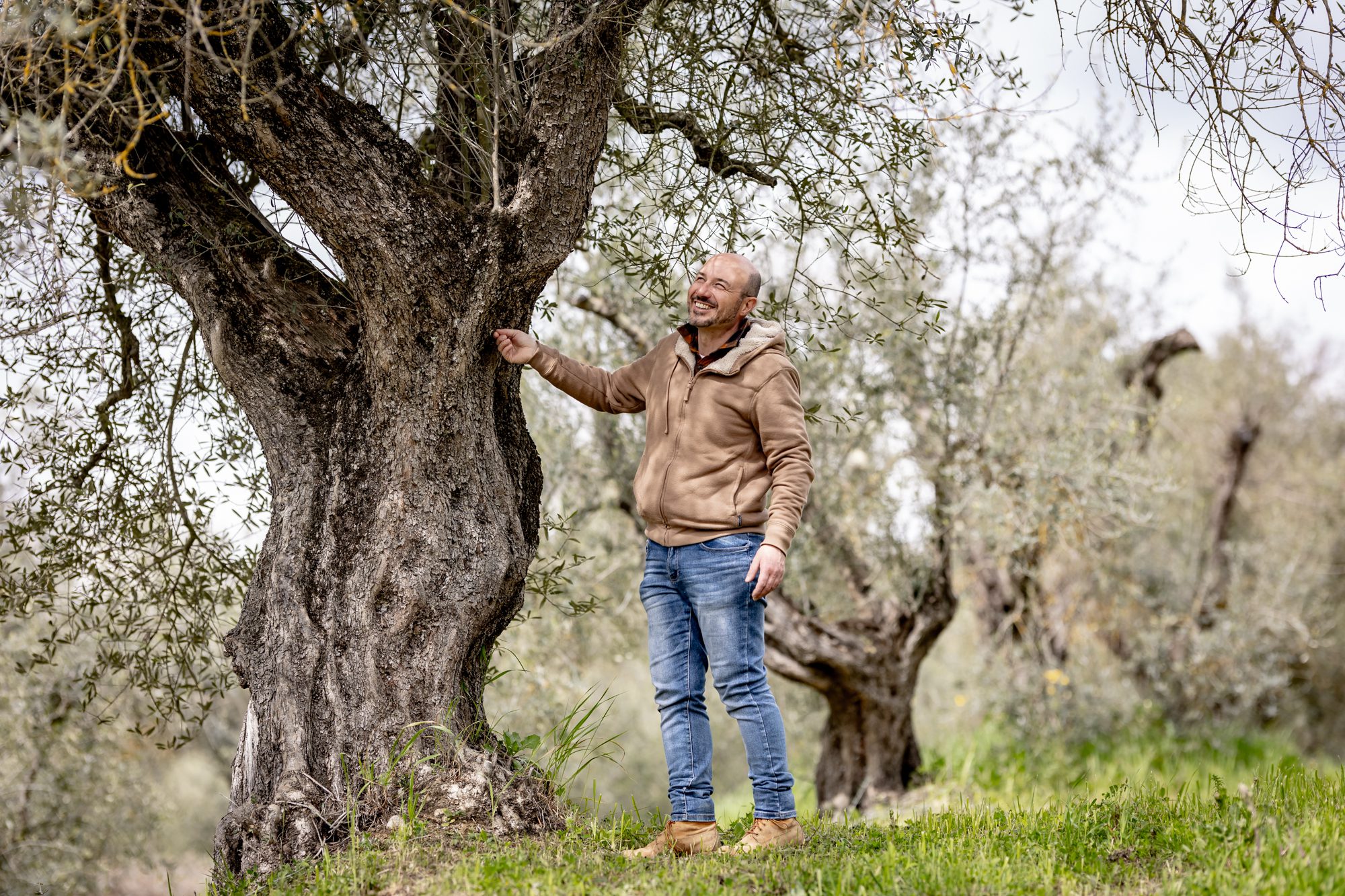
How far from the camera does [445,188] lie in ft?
15.1

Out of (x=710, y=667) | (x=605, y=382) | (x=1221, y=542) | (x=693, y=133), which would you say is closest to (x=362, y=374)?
(x=605, y=382)

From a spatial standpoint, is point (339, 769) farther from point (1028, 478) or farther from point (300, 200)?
point (1028, 478)

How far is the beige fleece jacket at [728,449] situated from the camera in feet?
13.3

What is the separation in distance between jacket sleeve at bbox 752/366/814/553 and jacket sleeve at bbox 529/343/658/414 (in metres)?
0.58

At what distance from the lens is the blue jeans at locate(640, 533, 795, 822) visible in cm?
399

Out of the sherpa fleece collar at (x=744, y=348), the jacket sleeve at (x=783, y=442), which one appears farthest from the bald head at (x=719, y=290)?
the jacket sleeve at (x=783, y=442)

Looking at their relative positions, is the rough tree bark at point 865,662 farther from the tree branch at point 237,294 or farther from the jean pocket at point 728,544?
the tree branch at point 237,294

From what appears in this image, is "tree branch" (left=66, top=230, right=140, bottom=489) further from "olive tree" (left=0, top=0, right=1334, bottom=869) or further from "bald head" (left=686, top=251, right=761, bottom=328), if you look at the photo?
"bald head" (left=686, top=251, right=761, bottom=328)

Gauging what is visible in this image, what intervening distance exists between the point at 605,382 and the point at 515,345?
0.50m

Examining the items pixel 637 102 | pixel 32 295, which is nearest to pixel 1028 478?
pixel 637 102

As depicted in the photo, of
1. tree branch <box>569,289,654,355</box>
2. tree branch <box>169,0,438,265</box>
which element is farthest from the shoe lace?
tree branch <box>569,289,654,355</box>

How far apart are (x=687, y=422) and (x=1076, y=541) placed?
6.69 meters

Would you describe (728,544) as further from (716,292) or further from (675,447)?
(716,292)

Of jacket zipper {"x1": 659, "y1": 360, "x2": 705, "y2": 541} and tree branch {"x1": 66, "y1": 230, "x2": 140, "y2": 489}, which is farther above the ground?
tree branch {"x1": 66, "y1": 230, "x2": 140, "y2": 489}
